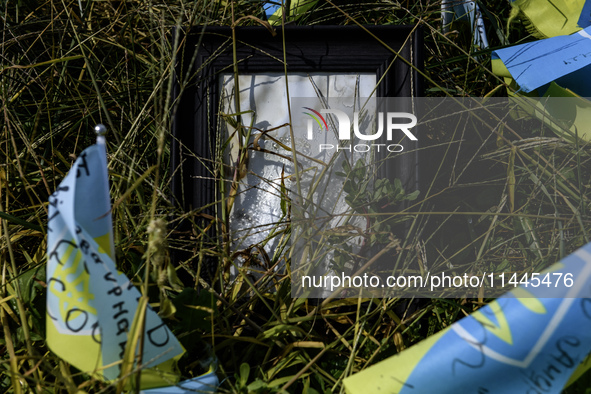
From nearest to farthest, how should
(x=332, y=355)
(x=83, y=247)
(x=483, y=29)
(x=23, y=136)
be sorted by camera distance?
(x=83, y=247) < (x=332, y=355) < (x=23, y=136) < (x=483, y=29)

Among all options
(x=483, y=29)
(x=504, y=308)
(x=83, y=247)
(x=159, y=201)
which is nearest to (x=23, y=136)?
(x=159, y=201)

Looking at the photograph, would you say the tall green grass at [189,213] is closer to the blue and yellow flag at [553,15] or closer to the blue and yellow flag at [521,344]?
the blue and yellow flag at [553,15]

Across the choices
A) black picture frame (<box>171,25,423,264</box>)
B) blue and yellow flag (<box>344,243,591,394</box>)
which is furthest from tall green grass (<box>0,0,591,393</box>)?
blue and yellow flag (<box>344,243,591,394</box>)

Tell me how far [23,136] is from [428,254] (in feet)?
2.18

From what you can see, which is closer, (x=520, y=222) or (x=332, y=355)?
(x=332, y=355)

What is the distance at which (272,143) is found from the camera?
0.82 metres

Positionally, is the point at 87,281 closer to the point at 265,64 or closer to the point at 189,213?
the point at 189,213

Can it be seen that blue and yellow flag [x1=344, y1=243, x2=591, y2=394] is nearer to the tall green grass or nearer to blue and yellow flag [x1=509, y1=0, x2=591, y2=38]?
the tall green grass

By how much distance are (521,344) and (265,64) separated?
0.55 m

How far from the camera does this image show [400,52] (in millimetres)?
821

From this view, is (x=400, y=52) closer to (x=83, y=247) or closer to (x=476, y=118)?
(x=476, y=118)

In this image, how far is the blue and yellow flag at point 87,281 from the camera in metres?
0.51

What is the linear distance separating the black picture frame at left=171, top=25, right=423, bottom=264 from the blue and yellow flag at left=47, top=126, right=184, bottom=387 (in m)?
0.27

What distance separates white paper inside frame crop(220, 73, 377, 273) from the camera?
31.8 inches
